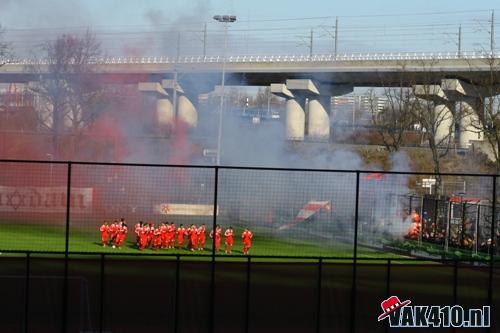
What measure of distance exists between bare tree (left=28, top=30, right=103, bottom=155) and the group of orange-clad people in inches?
315

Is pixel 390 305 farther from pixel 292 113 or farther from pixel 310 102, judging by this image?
pixel 310 102

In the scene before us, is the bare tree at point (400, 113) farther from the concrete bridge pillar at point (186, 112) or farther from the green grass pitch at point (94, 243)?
the green grass pitch at point (94, 243)

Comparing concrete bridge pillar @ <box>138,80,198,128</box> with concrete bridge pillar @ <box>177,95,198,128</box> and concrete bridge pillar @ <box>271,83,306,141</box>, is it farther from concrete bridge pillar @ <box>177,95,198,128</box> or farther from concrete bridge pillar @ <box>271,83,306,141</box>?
concrete bridge pillar @ <box>271,83,306,141</box>

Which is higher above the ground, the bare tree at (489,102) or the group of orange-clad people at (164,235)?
the bare tree at (489,102)

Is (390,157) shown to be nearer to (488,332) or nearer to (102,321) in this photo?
(488,332)

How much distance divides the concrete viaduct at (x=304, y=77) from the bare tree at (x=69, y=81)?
1.18 metres

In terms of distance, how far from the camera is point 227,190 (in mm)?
22328

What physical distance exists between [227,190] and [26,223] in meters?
5.51

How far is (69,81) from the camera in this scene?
30.5m

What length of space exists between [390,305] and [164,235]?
9904 millimetres

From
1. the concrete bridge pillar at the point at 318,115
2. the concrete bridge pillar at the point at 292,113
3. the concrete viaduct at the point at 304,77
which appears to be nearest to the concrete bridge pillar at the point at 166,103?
the concrete viaduct at the point at 304,77

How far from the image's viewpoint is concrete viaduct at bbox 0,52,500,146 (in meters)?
32.7

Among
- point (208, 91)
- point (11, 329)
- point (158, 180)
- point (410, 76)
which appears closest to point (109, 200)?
point (158, 180)

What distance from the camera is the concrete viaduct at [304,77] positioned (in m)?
32.7
